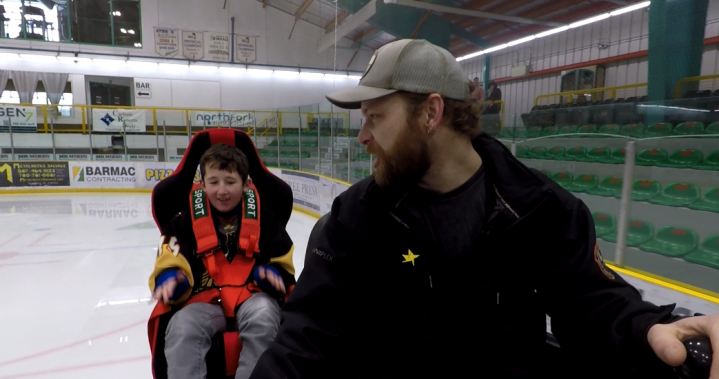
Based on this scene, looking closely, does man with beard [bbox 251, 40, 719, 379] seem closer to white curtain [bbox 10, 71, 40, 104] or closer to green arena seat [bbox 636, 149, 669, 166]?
green arena seat [bbox 636, 149, 669, 166]

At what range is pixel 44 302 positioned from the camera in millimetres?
2994

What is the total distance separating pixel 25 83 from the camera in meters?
11.5

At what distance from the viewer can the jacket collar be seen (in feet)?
2.85

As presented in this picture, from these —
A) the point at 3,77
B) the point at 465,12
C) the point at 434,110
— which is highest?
the point at 465,12

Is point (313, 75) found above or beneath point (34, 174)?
above

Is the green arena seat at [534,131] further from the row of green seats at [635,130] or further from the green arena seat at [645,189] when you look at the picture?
the green arena seat at [645,189]

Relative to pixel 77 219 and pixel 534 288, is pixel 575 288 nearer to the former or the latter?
pixel 534 288

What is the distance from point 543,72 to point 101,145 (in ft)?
34.3

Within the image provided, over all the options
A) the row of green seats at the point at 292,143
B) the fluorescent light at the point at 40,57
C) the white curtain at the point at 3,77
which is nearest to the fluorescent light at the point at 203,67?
the fluorescent light at the point at 40,57

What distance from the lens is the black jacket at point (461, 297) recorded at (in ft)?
2.78

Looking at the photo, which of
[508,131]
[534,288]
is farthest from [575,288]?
[508,131]

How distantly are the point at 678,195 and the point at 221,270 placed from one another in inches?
91.4

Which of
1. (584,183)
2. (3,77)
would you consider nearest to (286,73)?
(3,77)

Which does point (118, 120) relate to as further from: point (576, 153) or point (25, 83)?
point (576, 153)
